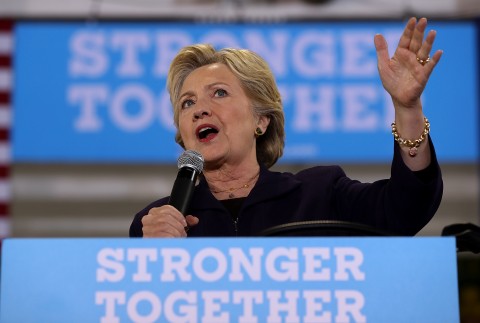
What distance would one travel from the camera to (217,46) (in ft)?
12.1

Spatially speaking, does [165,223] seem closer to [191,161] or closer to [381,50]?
[191,161]

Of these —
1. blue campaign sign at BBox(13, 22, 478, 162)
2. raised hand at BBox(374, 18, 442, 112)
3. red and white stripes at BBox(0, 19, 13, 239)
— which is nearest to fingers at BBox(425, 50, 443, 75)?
raised hand at BBox(374, 18, 442, 112)

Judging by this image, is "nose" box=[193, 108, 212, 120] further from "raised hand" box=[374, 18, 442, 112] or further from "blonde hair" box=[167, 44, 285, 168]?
"raised hand" box=[374, 18, 442, 112]

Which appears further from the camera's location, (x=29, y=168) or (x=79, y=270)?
(x=29, y=168)

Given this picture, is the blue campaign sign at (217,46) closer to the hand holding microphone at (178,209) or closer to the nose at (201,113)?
the nose at (201,113)

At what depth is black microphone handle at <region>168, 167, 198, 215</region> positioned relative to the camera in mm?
1350

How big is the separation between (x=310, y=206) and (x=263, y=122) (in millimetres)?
319

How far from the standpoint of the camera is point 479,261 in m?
4.34

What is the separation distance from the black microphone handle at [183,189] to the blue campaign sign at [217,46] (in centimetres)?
225

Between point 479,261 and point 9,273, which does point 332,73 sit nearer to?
point 479,261

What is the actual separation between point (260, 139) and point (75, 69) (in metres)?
2.08

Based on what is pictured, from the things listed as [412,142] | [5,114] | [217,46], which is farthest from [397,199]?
[5,114]

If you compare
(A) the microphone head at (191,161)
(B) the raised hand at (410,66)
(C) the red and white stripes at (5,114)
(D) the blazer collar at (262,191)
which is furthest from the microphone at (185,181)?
(C) the red and white stripes at (5,114)

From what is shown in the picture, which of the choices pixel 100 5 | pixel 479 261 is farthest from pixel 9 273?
pixel 479 261
